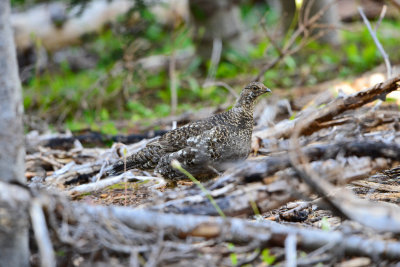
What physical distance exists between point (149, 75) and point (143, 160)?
5.78 meters

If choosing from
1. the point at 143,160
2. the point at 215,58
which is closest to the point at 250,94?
the point at 143,160

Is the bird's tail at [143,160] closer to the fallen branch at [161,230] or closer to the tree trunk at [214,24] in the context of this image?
the fallen branch at [161,230]

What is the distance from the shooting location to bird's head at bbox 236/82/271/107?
472cm

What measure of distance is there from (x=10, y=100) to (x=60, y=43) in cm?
870

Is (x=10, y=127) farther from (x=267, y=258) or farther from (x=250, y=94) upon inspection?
(x=250, y=94)

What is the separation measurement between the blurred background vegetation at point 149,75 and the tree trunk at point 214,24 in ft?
0.80

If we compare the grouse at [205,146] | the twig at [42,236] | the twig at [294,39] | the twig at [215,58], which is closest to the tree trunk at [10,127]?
the twig at [42,236]

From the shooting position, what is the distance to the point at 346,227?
271cm

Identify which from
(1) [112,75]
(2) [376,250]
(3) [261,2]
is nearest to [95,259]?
(2) [376,250]

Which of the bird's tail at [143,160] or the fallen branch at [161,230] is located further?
the bird's tail at [143,160]

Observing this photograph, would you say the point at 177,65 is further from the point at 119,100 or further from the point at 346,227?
the point at 346,227

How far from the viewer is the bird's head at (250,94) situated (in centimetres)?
472

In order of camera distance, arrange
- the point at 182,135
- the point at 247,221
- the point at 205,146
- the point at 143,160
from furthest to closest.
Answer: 1. the point at 143,160
2. the point at 182,135
3. the point at 205,146
4. the point at 247,221

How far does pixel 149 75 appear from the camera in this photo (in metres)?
10.2
